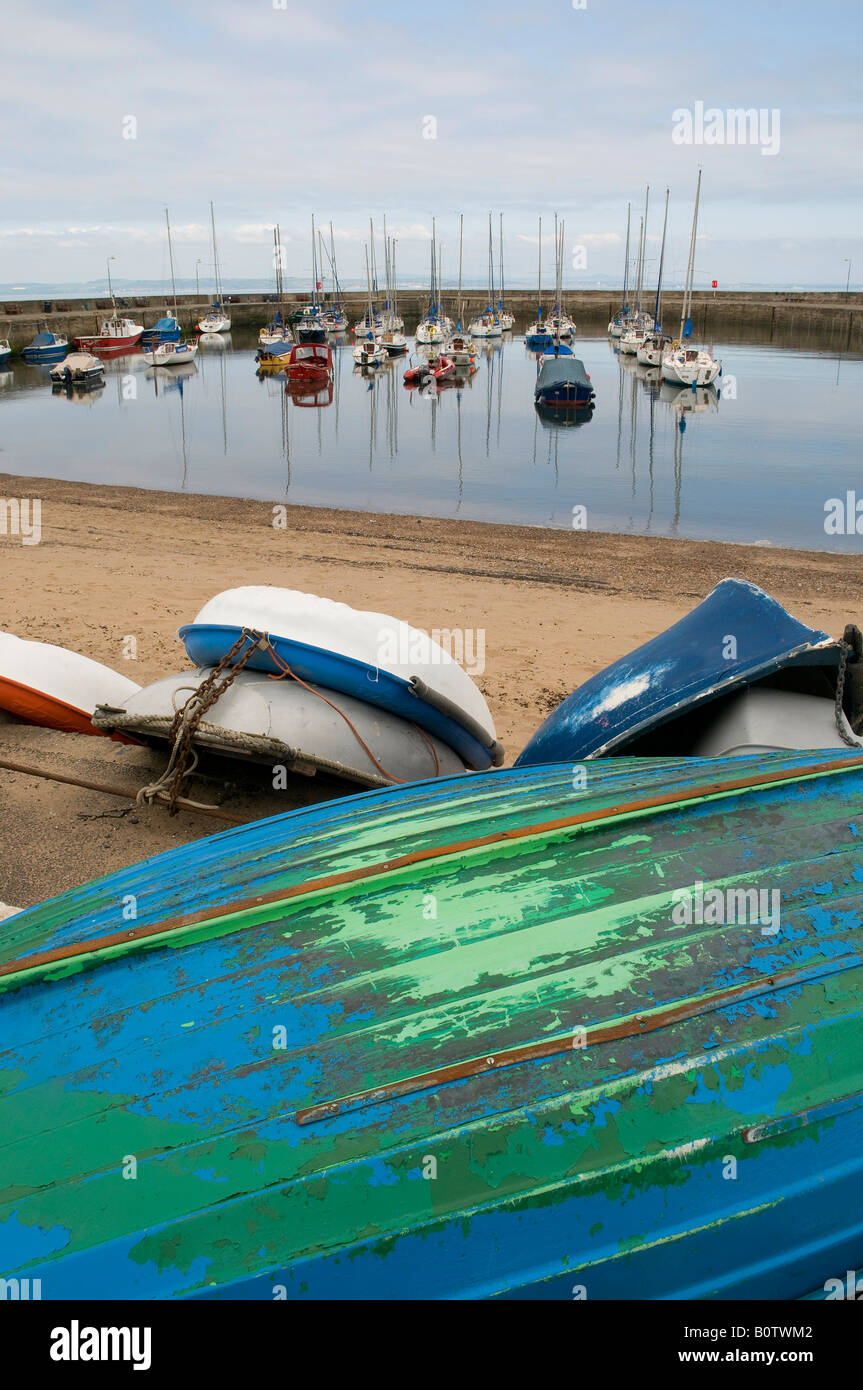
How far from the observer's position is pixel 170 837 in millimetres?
4770

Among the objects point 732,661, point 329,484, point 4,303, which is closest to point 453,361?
point 329,484

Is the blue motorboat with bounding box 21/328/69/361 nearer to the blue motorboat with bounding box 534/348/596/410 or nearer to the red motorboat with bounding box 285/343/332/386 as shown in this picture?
the red motorboat with bounding box 285/343/332/386

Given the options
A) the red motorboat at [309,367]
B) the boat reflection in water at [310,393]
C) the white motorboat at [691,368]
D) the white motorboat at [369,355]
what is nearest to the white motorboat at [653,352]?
the white motorboat at [691,368]

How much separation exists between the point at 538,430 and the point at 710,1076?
32.5 m

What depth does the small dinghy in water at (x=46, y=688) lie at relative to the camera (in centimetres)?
588

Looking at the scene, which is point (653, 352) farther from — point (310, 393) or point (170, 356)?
point (170, 356)

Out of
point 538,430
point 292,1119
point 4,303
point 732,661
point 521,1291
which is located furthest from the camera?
point 4,303

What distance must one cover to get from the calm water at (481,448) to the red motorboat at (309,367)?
1.11 meters

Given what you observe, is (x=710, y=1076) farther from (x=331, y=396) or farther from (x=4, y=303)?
(x=4, y=303)

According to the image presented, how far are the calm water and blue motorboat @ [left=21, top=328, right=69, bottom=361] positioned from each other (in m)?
5.39

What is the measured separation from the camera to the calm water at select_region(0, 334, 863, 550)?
836 inches

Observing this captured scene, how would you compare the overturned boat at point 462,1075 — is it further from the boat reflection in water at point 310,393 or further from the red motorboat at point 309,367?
the red motorboat at point 309,367

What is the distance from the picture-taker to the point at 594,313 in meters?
94.6

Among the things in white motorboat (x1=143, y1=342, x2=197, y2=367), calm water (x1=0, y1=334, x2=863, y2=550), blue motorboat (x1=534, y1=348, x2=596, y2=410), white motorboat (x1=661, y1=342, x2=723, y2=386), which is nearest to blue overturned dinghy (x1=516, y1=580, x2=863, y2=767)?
calm water (x1=0, y1=334, x2=863, y2=550)
